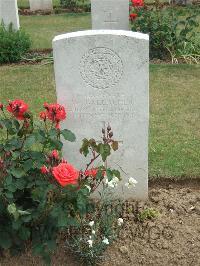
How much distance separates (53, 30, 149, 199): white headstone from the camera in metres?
3.72

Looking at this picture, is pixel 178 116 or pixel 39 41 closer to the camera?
pixel 178 116

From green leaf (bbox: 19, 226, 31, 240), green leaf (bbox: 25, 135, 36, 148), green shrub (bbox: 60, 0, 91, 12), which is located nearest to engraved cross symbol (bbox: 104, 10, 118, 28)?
green shrub (bbox: 60, 0, 91, 12)

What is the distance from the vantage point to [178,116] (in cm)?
632

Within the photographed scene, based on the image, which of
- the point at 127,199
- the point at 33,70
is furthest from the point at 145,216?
the point at 33,70

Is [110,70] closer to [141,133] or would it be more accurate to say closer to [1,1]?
[141,133]

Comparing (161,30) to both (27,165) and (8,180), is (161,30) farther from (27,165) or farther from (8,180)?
(8,180)

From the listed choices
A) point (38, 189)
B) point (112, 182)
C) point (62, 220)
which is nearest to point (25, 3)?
point (112, 182)

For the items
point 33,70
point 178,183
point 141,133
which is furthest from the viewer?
point 33,70

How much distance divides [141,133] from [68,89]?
2.14 feet

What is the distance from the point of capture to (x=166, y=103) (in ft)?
22.2

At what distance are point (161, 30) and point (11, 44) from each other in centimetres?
247

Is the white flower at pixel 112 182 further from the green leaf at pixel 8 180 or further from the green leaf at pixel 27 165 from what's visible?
the green leaf at pixel 8 180

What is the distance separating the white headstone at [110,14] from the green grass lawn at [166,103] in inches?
45.3

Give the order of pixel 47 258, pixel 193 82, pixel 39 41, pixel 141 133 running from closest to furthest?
pixel 47 258 → pixel 141 133 → pixel 193 82 → pixel 39 41
